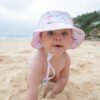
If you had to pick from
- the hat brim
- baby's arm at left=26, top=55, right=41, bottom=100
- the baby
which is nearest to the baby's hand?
the baby

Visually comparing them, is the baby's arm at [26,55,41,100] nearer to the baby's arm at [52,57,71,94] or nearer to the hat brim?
the hat brim

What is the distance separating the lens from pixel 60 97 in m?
2.33

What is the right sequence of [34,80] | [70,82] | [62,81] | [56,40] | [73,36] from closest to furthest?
[56,40]
[34,80]
[73,36]
[62,81]
[70,82]

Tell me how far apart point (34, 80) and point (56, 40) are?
0.40 metres

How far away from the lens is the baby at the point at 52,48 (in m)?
2.01

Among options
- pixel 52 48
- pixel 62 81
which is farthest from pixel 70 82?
pixel 52 48

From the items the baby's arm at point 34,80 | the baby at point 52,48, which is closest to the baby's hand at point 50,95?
the baby at point 52,48

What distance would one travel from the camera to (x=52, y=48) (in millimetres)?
2029

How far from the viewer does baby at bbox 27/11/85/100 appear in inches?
79.3

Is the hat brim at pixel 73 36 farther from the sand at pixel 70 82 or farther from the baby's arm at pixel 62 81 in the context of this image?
the sand at pixel 70 82

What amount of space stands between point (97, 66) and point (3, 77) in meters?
1.32

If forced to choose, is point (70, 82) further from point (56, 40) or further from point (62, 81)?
point (56, 40)

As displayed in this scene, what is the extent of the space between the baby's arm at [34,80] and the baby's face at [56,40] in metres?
0.18

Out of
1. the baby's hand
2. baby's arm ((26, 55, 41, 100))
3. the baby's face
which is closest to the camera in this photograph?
the baby's face
